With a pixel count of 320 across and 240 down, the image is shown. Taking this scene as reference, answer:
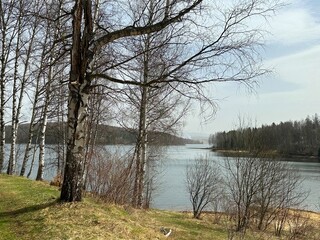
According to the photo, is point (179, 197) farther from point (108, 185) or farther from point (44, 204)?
point (44, 204)

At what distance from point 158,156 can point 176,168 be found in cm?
2223

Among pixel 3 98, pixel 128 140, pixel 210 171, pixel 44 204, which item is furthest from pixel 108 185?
pixel 210 171

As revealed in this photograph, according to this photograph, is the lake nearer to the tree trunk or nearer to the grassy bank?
the grassy bank

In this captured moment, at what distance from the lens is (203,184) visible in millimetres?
19812

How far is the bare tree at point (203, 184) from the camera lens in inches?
766

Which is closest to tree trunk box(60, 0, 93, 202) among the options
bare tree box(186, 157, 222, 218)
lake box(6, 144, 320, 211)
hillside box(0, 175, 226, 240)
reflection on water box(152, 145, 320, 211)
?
hillside box(0, 175, 226, 240)

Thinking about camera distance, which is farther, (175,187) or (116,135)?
(175,187)

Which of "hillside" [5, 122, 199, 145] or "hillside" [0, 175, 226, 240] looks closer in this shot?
"hillside" [0, 175, 226, 240]

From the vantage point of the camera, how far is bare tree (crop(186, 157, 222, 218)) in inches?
766

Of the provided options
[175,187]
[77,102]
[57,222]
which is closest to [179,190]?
[175,187]

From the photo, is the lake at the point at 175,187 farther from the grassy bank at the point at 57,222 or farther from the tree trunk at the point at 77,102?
the tree trunk at the point at 77,102

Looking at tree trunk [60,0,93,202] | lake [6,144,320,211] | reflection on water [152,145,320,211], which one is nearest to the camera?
tree trunk [60,0,93,202]

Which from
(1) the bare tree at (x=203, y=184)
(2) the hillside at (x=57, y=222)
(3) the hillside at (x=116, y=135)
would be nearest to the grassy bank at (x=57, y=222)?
(2) the hillside at (x=57, y=222)

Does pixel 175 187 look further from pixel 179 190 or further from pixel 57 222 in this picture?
pixel 57 222
